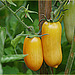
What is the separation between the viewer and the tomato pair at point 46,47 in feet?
1.50

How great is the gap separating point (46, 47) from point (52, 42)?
0.03 metres

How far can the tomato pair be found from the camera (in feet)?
1.50

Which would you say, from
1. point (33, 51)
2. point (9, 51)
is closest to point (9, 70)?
point (9, 51)

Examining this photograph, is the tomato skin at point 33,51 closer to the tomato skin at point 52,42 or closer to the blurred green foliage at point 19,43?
the tomato skin at point 52,42

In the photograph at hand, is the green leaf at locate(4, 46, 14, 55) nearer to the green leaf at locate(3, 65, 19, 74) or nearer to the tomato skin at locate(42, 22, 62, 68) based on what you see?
the green leaf at locate(3, 65, 19, 74)

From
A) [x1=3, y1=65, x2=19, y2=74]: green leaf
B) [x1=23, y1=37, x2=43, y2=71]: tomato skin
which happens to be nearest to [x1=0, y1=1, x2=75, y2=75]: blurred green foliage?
[x1=3, y1=65, x2=19, y2=74]: green leaf

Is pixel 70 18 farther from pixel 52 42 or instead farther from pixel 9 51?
pixel 9 51

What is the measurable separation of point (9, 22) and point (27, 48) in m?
0.43

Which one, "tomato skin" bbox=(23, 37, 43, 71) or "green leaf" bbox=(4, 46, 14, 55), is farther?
"green leaf" bbox=(4, 46, 14, 55)

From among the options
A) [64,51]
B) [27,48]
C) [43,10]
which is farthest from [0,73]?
[64,51]

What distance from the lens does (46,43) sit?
0.47 meters

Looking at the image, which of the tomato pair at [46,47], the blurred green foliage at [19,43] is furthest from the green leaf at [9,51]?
the tomato pair at [46,47]

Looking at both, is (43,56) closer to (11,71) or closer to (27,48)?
(27,48)

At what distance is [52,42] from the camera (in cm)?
46
